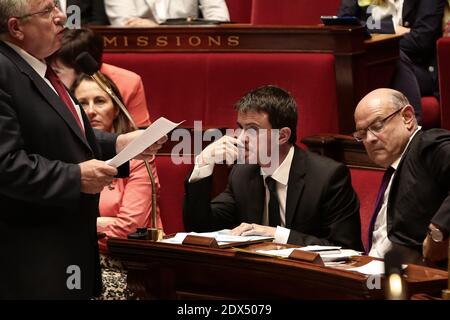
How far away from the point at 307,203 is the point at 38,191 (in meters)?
0.81

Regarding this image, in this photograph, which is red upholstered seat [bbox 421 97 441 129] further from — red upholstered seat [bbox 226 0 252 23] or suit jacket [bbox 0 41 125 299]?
suit jacket [bbox 0 41 125 299]

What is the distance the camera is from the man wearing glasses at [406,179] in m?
1.94

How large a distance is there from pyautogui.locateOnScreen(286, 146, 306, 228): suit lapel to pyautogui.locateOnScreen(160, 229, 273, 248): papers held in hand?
Result: 0.68ft

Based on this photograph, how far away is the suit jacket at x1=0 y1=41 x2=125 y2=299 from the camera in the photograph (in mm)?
1652

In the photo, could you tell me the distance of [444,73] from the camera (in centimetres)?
284

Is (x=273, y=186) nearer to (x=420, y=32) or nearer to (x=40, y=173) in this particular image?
(x=40, y=173)

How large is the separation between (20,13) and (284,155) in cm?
84

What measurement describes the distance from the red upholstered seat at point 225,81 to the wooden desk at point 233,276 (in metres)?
1.13

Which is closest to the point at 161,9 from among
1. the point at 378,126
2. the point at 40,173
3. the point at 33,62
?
the point at 378,126

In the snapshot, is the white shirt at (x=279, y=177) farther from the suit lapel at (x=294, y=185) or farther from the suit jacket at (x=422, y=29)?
the suit jacket at (x=422, y=29)

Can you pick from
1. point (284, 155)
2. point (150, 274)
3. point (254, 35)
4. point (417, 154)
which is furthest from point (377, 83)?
point (150, 274)

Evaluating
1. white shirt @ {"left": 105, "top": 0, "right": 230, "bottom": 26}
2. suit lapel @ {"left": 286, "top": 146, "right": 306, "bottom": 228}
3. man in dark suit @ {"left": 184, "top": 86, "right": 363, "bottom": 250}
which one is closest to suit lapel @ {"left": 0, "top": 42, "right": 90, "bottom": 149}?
man in dark suit @ {"left": 184, "top": 86, "right": 363, "bottom": 250}

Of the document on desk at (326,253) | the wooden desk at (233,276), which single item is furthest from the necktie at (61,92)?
the document on desk at (326,253)

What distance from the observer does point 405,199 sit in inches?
81.9
